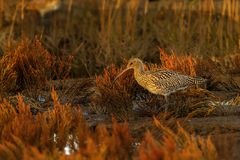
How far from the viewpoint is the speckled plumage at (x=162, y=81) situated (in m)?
7.77

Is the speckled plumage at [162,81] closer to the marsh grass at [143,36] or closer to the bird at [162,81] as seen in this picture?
the bird at [162,81]

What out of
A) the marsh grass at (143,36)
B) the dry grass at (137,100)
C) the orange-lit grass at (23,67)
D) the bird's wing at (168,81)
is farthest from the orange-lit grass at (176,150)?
the marsh grass at (143,36)

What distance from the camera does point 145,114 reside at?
7594 mm

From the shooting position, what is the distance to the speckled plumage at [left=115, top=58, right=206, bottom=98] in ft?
25.5

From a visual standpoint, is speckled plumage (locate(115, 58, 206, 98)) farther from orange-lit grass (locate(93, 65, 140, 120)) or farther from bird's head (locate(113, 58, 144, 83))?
orange-lit grass (locate(93, 65, 140, 120))

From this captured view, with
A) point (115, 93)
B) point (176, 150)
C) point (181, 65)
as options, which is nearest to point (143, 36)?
point (181, 65)

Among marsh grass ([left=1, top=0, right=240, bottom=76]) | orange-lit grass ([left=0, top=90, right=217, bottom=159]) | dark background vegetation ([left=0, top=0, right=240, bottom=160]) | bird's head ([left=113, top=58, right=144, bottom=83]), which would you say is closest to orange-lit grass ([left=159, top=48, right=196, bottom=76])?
dark background vegetation ([left=0, top=0, right=240, bottom=160])

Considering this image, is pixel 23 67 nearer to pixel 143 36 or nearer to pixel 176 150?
pixel 143 36

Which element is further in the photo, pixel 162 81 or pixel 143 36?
pixel 143 36

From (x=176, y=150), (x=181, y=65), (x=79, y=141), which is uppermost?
(x=176, y=150)

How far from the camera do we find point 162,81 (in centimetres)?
774

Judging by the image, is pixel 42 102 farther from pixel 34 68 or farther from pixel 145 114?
pixel 145 114

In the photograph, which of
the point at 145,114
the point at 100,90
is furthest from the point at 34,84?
the point at 145,114

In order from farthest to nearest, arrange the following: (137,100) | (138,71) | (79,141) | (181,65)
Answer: (181,65), (137,100), (138,71), (79,141)
